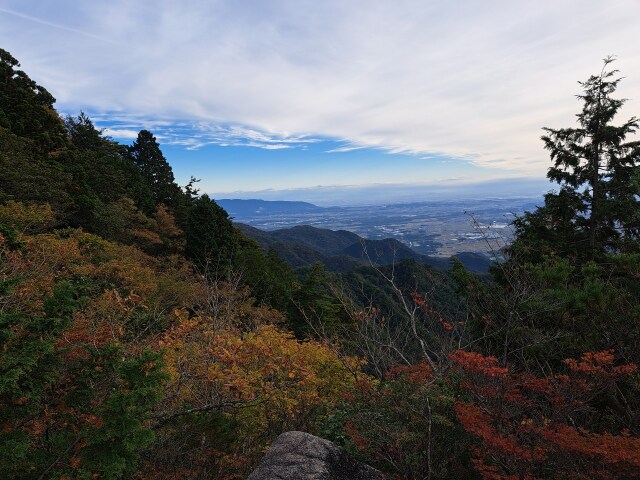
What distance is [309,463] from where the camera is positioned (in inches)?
226

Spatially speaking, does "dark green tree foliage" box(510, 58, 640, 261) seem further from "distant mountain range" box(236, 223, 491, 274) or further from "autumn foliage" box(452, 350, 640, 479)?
"distant mountain range" box(236, 223, 491, 274)

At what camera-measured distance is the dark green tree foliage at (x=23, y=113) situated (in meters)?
19.6

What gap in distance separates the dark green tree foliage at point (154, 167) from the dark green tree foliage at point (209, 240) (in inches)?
323

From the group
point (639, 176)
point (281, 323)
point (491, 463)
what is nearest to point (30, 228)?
point (281, 323)

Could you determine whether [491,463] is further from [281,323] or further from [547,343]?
[281,323]

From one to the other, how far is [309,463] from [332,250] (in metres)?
140

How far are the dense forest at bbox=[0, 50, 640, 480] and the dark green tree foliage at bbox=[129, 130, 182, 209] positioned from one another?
57.6 ft

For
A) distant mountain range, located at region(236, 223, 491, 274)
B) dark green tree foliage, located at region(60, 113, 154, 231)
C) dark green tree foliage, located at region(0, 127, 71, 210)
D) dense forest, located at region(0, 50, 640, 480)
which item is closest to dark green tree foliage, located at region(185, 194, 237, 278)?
dark green tree foliage, located at region(60, 113, 154, 231)

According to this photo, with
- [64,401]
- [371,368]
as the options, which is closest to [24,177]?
[64,401]

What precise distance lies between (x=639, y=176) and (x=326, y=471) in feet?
37.9

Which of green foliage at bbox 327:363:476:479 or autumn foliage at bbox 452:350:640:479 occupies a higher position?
autumn foliage at bbox 452:350:640:479

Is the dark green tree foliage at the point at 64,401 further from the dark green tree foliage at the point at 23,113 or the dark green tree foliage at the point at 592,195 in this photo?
the dark green tree foliage at the point at 23,113

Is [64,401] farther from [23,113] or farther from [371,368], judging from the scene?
[23,113]

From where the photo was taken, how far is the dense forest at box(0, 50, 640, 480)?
4.65 meters
